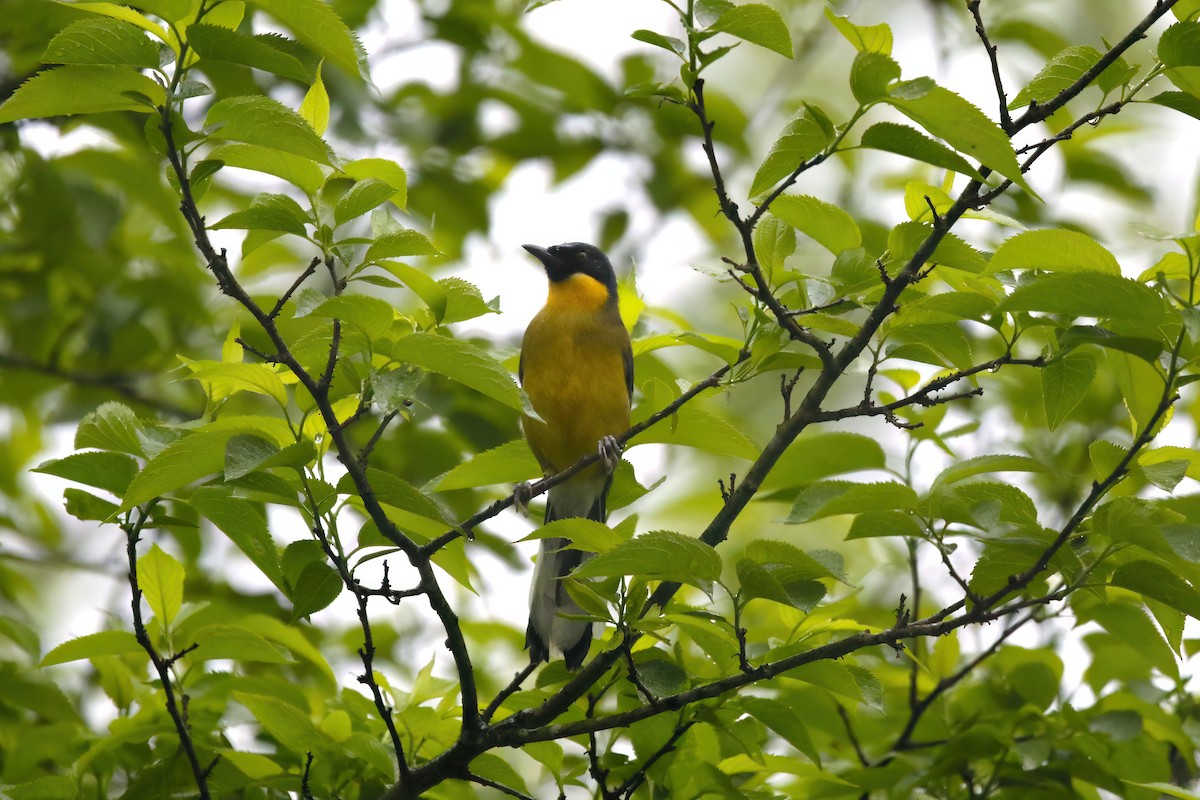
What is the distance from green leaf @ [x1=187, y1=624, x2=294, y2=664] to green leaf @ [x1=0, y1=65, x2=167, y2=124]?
1.71 meters

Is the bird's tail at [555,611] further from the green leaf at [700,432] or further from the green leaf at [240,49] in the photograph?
the green leaf at [240,49]

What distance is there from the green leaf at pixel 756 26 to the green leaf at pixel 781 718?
1846 mm

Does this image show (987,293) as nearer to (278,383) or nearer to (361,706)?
(278,383)


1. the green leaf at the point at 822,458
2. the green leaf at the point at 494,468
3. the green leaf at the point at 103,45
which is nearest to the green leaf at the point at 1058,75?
the green leaf at the point at 822,458

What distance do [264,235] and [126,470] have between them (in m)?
0.88

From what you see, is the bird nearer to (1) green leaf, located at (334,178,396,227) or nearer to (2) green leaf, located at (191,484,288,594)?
(2) green leaf, located at (191,484,288,594)

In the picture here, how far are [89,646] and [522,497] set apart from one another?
1.49m

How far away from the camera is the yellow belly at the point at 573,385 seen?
5848 mm

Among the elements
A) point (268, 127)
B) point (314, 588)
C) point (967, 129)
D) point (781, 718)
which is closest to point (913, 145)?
point (967, 129)

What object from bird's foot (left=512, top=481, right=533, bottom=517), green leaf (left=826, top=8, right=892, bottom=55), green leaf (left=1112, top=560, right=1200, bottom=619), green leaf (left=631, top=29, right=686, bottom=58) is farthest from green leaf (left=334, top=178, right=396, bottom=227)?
green leaf (left=1112, top=560, right=1200, bottom=619)

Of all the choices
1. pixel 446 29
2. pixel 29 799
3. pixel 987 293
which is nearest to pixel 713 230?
pixel 446 29

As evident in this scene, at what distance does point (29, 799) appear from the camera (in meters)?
3.67

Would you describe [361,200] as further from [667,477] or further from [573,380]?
[573,380]

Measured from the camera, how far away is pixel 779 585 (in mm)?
3150
